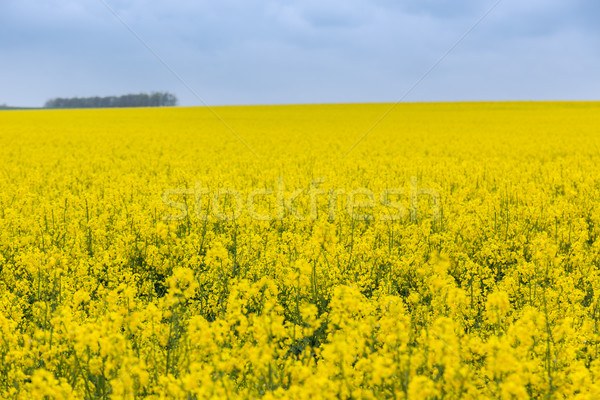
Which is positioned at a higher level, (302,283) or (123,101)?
(123,101)

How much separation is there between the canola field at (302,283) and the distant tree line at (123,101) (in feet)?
246

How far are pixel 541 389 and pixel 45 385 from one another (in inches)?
123

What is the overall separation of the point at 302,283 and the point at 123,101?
298ft

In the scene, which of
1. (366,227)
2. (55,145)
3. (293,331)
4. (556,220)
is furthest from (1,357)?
(55,145)

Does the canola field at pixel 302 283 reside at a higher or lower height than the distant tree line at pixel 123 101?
lower

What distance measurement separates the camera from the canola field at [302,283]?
10.1 feet

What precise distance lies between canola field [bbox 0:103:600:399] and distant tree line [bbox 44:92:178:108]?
75080mm

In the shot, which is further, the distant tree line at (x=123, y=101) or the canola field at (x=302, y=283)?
the distant tree line at (x=123, y=101)

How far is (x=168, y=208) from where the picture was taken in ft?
26.3

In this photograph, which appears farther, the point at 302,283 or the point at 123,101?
the point at 123,101

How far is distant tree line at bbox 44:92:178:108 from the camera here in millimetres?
85125

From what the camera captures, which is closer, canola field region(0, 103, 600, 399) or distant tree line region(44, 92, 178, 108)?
canola field region(0, 103, 600, 399)

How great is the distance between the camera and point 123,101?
285ft

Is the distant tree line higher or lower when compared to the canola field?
higher
